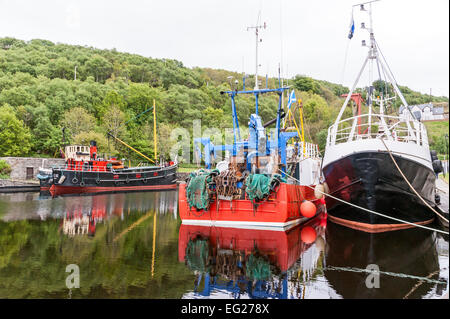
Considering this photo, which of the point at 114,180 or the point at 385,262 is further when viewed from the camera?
the point at 114,180

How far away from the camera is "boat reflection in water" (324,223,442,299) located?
5531 millimetres

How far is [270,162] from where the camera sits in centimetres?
1245

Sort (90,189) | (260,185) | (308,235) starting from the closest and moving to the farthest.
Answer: (260,185) < (308,235) < (90,189)

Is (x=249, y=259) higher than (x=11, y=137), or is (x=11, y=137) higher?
(x=11, y=137)

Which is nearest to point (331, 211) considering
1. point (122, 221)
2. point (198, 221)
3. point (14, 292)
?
point (198, 221)

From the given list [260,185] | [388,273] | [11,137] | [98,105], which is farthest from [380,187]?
[98,105]

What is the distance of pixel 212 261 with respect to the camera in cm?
738

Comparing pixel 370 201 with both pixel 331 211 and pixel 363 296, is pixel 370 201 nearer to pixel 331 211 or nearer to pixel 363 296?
pixel 331 211

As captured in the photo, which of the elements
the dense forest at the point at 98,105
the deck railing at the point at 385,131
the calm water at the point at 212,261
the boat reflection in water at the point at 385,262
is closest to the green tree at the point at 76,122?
the dense forest at the point at 98,105

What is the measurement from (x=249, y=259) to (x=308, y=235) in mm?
3846

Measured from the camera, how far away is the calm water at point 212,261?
5574mm

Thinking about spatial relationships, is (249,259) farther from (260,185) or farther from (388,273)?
(260,185)

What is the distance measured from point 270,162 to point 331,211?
3294 mm
